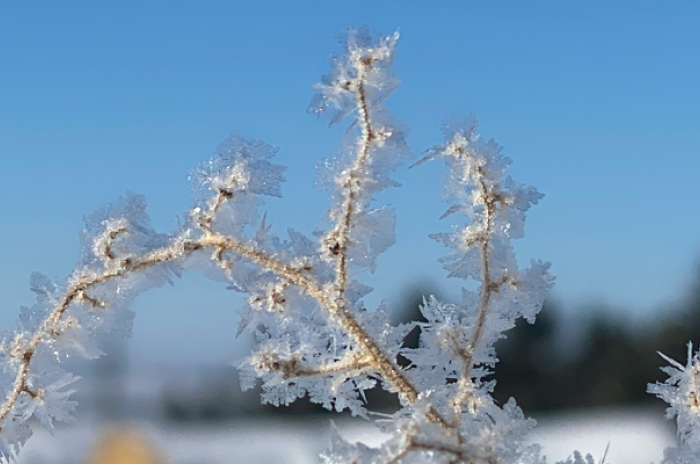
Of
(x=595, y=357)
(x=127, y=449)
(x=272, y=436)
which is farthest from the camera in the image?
(x=595, y=357)

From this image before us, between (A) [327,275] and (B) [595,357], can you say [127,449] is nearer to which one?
(B) [595,357]

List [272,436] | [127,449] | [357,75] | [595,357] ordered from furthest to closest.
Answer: [595,357]
[272,436]
[127,449]
[357,75]

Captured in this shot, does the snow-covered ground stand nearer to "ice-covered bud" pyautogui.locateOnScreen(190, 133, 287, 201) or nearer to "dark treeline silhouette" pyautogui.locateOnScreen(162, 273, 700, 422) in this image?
"dark treeline silhouette" pyautogui.locateOnScreen(162, 273, 700, 422)

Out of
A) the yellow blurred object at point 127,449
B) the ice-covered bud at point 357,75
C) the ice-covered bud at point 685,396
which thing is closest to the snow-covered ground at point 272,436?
the yellow blurred object at point 127,449

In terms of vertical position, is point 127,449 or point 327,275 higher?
point 127,449

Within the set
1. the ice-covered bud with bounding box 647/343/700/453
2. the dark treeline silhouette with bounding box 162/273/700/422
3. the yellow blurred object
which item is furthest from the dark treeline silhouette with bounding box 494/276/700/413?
the ice-covered bud with bounding box 647/343/700/453

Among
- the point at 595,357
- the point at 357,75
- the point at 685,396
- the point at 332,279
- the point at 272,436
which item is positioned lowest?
the point at 685,396

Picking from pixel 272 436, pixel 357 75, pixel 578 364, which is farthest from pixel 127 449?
pixel 357 75

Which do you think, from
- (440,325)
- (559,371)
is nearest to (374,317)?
(440,325)

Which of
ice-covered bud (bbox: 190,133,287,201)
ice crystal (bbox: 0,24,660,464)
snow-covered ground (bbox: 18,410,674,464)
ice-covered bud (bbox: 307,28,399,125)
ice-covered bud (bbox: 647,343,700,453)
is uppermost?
snow-covered ground (bbox: 18,410,674,464)
